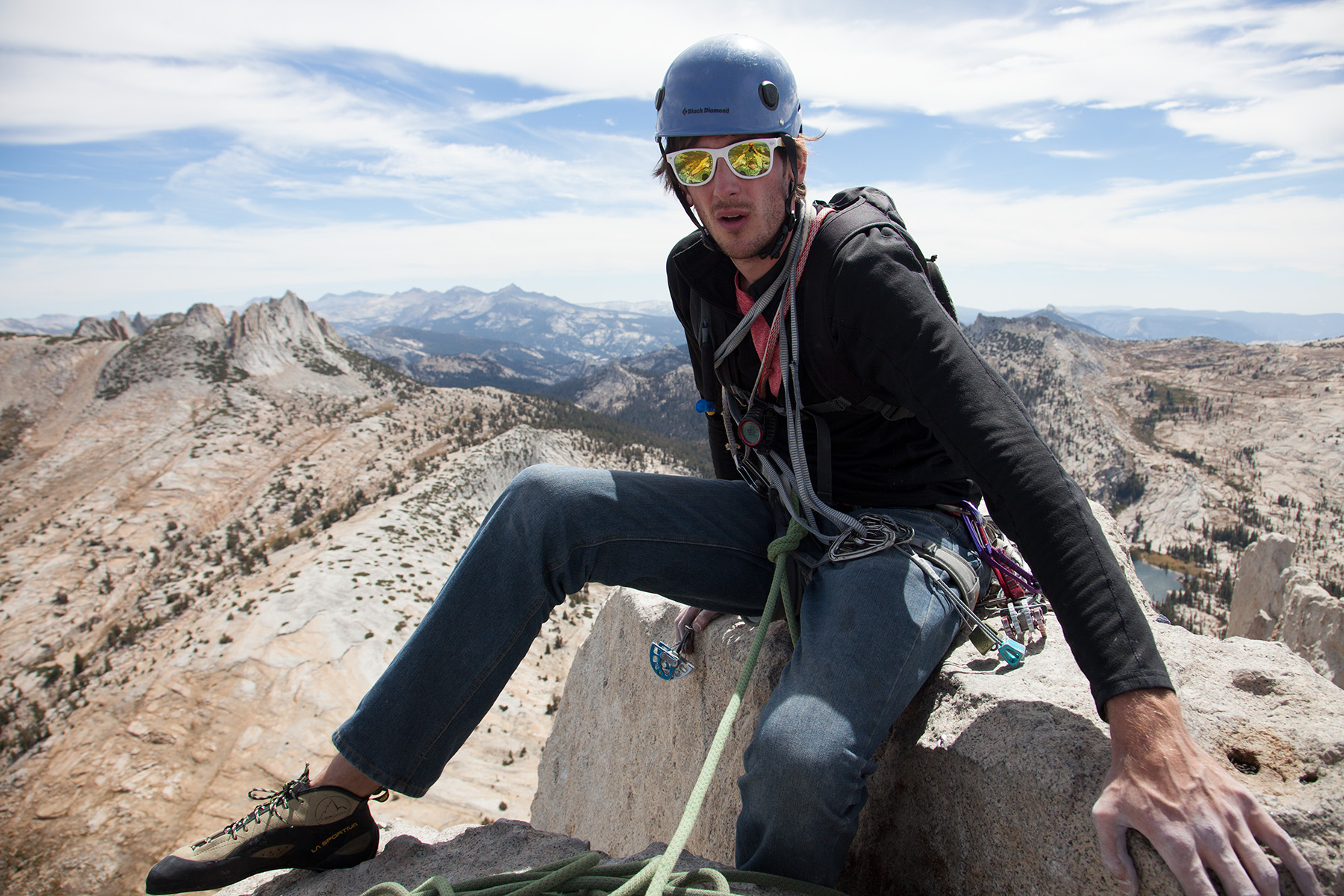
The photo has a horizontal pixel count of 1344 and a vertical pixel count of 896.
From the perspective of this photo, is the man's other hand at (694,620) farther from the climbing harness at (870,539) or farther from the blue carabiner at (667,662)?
the climbing harness at (870,539)

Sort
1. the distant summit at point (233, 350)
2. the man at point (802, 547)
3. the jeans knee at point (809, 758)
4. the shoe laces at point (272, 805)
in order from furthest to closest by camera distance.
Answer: the distant summit at point (233, 350)
the shoe laces at point (272, 805)
the jeans knee at point (809, 758)
the man at point (802, 547)

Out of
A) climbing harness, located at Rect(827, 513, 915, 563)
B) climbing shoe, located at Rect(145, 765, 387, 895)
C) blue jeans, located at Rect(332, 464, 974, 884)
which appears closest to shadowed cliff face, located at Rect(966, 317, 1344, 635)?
climbing harness, located at Rect(827, 513, 915, 563)

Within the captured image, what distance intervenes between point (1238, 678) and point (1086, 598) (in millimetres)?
981

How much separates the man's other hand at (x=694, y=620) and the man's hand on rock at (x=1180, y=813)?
239 cm

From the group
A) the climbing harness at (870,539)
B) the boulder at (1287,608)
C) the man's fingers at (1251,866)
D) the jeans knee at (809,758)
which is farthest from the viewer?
the boulder at (1287,608)

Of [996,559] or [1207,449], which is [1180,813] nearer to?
[996,559]

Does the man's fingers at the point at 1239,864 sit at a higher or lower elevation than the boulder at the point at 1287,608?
higher

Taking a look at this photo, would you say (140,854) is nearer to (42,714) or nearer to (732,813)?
(42,714)

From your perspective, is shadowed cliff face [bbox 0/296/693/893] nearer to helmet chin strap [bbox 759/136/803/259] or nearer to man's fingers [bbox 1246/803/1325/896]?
helmet chin strap [bbox 759/136/803/259]

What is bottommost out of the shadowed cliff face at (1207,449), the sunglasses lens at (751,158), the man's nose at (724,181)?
the shadowed cliff face at (1207,449)

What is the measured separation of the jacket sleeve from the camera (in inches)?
78.8

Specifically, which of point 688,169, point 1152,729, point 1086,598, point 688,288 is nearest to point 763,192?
point 688,169

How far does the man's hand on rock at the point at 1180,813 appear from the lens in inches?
62.8

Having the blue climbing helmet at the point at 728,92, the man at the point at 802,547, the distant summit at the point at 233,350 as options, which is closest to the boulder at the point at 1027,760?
the man at the point at 802,547
